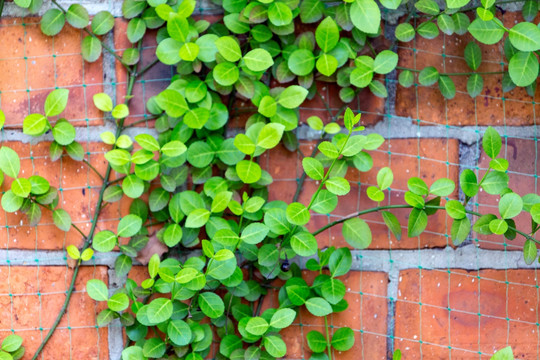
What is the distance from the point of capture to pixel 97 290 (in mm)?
696

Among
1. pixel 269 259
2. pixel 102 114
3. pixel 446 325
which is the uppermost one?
pixel 102 114

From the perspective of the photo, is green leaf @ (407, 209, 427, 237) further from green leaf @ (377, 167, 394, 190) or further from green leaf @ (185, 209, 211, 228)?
green leaf @ (185, 209, 211, 228)

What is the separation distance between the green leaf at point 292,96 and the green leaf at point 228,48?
0.23 feet

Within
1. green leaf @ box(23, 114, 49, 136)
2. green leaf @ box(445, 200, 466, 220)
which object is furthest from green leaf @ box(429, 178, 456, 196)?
green leaf @ box(23, 114, 49, 136)

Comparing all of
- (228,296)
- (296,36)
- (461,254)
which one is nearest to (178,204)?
(228,296)

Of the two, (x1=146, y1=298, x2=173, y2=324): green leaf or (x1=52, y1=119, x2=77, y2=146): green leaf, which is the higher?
(x1=52, y1=119, x2=77, y2=146): green leaf

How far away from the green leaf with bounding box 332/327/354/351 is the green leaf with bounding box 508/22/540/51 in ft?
1.26

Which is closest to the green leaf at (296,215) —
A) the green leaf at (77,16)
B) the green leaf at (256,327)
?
the green leaf at (256,327)

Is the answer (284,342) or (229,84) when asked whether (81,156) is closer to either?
(229,84)

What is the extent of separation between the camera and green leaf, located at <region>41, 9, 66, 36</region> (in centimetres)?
73

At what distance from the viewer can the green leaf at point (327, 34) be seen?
2.27ft

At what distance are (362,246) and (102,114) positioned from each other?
0.36m

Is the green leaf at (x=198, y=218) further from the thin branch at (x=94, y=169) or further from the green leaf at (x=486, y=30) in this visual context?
the green leaf at (x=486, y=30)

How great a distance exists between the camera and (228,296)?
0.72 metres
